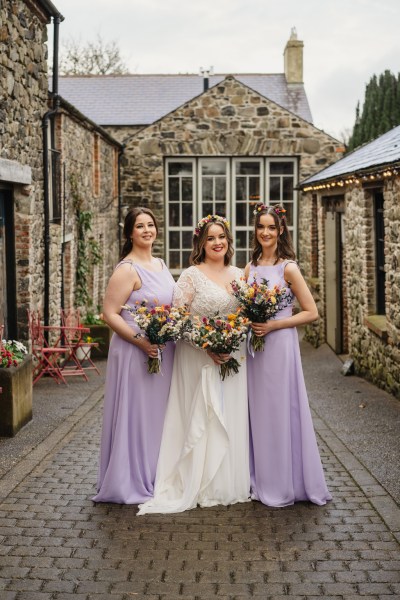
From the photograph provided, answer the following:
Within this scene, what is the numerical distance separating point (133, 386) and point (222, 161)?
1490 cm

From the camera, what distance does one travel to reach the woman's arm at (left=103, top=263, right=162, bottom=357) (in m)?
6.25

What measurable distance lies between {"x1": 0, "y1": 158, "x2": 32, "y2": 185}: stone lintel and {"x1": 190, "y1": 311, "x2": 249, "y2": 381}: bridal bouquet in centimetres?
459

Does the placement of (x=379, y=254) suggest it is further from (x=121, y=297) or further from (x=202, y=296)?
(x=121, y=297)

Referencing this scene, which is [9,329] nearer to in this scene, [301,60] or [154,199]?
[154,199]

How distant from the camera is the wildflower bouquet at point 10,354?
8641 mm

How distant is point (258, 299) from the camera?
6094mm

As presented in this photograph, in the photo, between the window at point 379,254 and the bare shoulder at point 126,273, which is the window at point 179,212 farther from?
the bare shoulder at point 126,273

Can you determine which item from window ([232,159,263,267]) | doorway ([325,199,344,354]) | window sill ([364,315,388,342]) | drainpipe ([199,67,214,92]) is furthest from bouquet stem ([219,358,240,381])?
drainpipe ([199,67,214,92])

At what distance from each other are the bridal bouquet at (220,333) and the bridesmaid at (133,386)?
15.6 inches

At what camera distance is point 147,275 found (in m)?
6.40

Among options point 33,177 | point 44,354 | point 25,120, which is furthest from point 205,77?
point 44,354

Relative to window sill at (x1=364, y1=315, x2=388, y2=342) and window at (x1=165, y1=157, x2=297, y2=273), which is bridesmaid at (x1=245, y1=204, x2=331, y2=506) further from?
window at (x1=165, y1=157, x2=297, y2=273)

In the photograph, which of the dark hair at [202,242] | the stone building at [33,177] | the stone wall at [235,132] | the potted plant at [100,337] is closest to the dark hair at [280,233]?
the dark hair at [202,242]

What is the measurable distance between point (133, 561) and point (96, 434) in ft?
11.8
